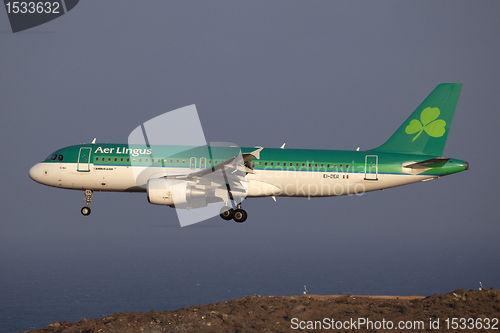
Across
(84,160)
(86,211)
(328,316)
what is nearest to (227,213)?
(328,316)

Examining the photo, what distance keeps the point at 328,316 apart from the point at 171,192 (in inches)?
530

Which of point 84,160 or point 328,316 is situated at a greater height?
point 84,160

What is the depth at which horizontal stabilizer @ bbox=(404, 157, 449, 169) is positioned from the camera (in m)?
30.0

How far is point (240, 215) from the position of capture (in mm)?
31344

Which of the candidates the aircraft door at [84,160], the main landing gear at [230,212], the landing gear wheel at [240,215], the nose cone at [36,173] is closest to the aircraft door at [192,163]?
the main landing gear at [230,212]

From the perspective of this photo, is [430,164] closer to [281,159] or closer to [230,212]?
[281,159]

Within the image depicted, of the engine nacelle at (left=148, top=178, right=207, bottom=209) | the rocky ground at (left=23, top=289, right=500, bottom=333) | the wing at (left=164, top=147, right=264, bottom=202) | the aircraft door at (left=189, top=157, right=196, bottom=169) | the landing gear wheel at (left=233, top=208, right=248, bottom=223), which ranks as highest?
the aircraft door at (left=189, top=157, right=196, bottom=169)

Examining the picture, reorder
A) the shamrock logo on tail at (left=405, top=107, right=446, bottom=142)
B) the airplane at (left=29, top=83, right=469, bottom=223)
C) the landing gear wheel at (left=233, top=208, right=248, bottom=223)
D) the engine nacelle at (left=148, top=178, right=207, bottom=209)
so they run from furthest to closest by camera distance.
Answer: the shamrock logo on tail at (left=405, top=107, right=446, bottom=142) < the landing gear wheel at (left=233, top=208, right=248, bottom=223) < the airplane at (left=29, top=83, right=469, bottom=223) < the engine nacelle at (left=148, top=178, right=207, bottom=209)

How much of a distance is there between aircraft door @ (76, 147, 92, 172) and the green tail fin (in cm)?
2068

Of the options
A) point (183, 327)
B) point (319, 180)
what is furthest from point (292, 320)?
point (319, 180)

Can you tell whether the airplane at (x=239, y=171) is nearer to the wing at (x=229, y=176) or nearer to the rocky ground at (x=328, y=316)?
the wing at (x=229, y=176)

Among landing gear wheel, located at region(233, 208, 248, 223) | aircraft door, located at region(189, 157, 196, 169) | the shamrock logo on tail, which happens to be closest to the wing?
aircraft door, located at region(189, 157, 196, 169)

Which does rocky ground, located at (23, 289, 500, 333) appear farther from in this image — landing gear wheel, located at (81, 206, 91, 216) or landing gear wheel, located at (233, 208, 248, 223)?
landing gear wheel, located at (81, 206, 91, 216)

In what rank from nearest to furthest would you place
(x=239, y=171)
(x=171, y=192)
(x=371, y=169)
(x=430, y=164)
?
(x=171, y=192)
(x=239, y=171)
(x=430, y=164)
(x=371, y=169)
